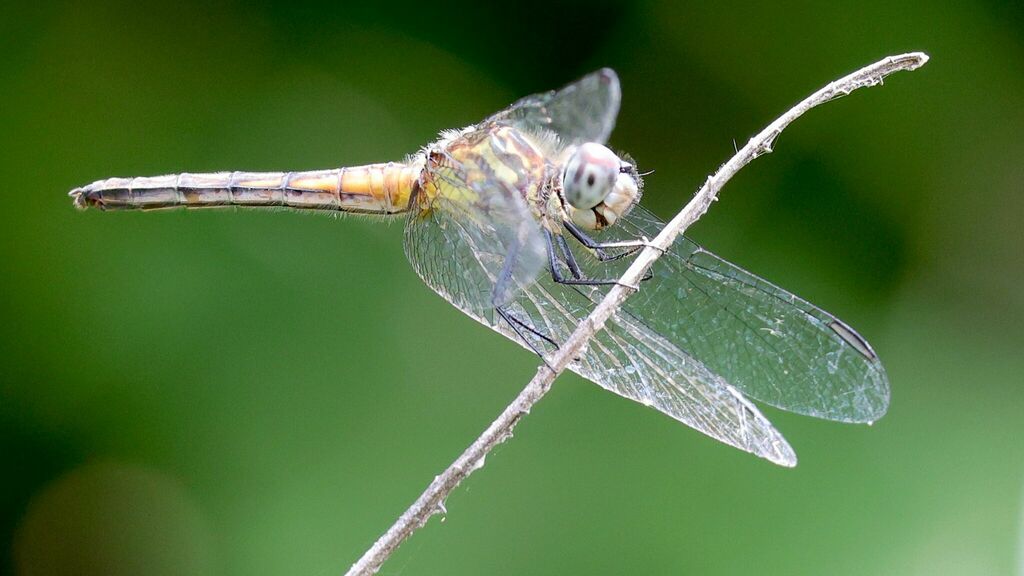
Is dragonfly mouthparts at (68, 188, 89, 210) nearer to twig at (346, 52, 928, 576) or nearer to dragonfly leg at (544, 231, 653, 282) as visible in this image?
dragonfly leg at (544, 231, 653, 282)

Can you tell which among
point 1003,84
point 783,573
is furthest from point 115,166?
point 1003,84

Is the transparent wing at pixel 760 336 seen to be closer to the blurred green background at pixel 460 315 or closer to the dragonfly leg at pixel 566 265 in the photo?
the dragonfly leg at pixel 566 265

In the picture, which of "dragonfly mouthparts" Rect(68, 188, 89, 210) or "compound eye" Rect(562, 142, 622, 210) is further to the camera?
"dragonfly mouthparts" Rect(68, 188, 89, 210)

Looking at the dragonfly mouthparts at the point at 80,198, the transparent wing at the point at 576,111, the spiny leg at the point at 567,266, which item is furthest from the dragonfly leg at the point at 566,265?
the dragonfly mouthparts at the point at 80,198

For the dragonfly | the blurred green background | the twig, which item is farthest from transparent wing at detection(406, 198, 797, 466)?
the blurred green background

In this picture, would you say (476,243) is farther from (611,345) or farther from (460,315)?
(460,315)

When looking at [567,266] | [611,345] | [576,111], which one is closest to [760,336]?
[611,345]

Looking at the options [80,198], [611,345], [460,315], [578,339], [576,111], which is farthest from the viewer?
[460,315]
